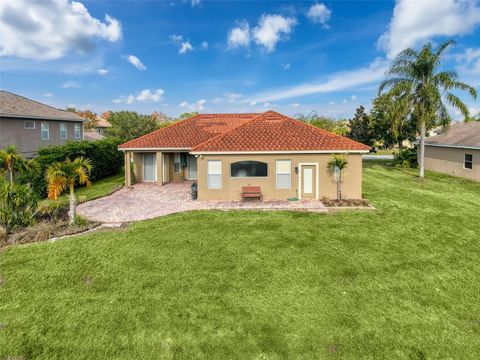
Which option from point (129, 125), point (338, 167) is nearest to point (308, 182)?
point (338, 167)

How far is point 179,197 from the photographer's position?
1708 centimetres

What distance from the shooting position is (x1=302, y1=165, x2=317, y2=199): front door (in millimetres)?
16219

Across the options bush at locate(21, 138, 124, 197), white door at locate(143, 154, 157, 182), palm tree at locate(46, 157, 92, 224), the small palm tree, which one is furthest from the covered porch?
the small palm tree

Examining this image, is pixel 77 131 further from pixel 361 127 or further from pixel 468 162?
pixel 361 127

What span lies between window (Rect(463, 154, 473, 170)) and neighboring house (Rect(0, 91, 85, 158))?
3561 cm

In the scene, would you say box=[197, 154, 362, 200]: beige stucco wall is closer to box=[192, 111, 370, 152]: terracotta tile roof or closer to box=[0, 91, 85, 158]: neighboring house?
box=[192, 111, 370, 152]: terracotta tile roof

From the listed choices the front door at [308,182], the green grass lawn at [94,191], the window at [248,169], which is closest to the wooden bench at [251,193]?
the window at [248,169]

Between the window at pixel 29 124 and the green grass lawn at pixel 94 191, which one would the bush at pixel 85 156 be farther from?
the window at pixel 29 124

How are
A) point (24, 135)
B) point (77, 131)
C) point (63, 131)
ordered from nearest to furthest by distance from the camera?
point (24, 135) → point (63, 131) → point (77, 131)

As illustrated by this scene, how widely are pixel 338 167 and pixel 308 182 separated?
6.16 feet

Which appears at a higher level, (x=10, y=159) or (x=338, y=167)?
(x=10, y=159)

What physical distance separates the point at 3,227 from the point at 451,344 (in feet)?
46.6

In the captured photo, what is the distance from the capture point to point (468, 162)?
24297 millimetres

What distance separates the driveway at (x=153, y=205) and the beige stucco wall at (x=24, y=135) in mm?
13733
